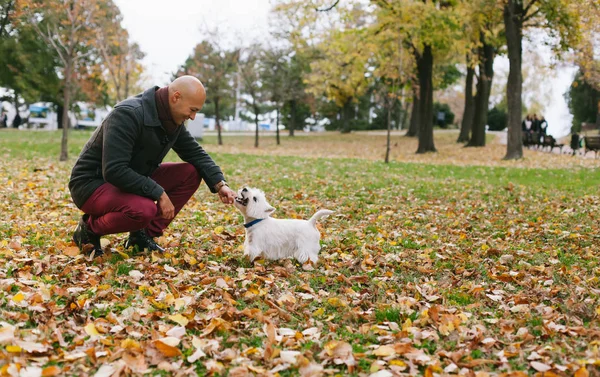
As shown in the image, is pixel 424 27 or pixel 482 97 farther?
pixel 482 97

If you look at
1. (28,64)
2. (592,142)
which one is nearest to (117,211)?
(592,142)

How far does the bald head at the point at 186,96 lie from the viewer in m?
4.60

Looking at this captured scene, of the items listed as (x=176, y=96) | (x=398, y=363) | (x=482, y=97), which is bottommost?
(x=398, y=363)

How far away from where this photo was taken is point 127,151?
4.63 meters

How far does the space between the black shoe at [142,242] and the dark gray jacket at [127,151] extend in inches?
25.3

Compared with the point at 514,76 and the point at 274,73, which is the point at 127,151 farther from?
the point at 274,73

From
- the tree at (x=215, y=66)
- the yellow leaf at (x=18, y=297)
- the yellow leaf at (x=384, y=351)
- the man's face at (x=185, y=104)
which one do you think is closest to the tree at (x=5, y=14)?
the tree at (x=215, y=66)

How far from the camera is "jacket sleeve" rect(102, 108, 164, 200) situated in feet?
15.0

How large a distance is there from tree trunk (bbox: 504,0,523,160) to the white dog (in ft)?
53.8

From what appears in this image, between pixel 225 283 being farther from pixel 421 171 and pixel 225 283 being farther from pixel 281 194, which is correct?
pixel 421 171

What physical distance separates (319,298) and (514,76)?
17683mm

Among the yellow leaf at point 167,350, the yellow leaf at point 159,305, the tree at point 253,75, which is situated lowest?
the yellow leaf at point 167,350

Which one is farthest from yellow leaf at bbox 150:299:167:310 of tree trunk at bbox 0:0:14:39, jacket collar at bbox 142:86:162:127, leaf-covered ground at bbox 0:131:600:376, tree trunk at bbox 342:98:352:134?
tree trunk at bbox 342:98:352:134

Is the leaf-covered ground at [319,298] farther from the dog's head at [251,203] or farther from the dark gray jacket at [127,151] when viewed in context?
the dark gray jacket at [127,151]
